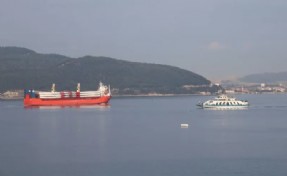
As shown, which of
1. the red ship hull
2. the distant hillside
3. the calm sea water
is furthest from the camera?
the distant hillside

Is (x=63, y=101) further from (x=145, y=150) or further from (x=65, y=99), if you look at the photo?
(x=145, y=150)

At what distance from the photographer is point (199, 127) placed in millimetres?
42406

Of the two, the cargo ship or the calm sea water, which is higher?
the cargo ship

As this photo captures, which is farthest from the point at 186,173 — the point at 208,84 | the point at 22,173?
the point at 208,84

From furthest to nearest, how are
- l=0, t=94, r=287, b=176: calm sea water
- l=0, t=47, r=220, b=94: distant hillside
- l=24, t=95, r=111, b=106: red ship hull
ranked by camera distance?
l=0, t=47, r=220, b=94: distant hillside → l=24, t=95, r=111, b=106: red ship hull → l=0, t=94, r=287, b=176: calm sea water

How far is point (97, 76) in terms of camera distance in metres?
158

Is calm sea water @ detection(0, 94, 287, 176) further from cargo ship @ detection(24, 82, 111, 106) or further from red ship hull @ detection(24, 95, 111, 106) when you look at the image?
cargo ship @ detection(24, 82, 111, 106)

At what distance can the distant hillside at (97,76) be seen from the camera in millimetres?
143375

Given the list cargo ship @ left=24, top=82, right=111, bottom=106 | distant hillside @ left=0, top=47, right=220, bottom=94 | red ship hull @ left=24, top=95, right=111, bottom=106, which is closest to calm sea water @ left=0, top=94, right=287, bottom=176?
red ship hull @ left=24, top=95, right=111, bottom=106

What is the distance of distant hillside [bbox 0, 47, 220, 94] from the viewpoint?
5645 inches

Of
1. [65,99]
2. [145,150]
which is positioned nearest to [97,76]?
[65,99]

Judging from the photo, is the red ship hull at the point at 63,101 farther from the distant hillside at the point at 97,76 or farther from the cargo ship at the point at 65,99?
the distant hillside at the point at 97,76

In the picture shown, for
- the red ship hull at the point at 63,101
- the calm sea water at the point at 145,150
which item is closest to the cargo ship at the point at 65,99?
the red ship hull at the point at 63,101

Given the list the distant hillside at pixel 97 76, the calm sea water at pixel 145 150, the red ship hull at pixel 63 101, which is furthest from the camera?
the distant hillside at pixel 97 76
